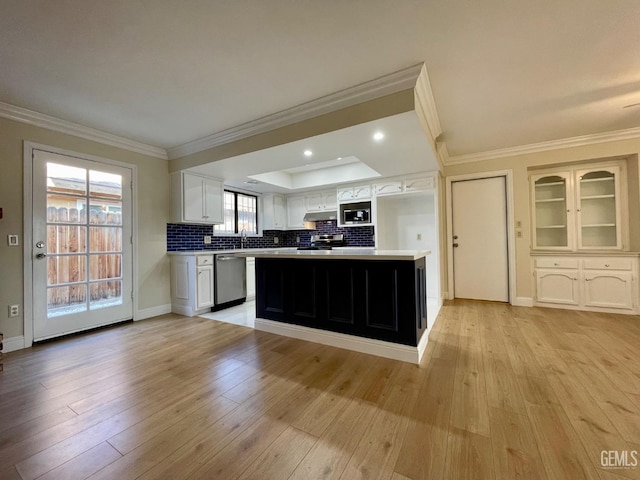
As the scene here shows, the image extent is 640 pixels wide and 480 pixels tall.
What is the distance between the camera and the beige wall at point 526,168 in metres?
3.58

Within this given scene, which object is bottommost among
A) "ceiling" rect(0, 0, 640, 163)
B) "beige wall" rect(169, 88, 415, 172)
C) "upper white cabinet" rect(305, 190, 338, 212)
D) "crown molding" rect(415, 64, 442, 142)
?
"upper white cabinet" rect(305, 190, 338, 212)

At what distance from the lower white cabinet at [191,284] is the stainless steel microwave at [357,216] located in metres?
2.61

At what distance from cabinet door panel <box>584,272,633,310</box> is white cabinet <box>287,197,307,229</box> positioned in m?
4.93

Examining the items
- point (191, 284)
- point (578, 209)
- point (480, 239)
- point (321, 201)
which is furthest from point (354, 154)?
point (578, 209)

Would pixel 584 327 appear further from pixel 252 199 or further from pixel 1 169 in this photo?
pixel 1 169

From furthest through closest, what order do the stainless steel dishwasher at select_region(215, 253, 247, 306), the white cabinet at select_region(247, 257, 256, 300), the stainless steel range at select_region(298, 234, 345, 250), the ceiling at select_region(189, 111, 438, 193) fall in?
the stainless steel range at select_region(298, 234, 345, 250)
the white cabinet at select_region(247, 257, 256, 300)
the stainless steel dishwasher at select_region(215, 253, 247, 306)
the ceiling at select_region(189, 111, 438, 193)

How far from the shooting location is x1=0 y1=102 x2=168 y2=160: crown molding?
271cm

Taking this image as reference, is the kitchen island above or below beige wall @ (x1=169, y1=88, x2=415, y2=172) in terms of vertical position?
below

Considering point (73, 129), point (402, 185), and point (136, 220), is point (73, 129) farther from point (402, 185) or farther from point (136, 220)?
point (402, 185)

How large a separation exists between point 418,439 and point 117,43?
3.19 metres

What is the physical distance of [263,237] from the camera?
6004 millimetres

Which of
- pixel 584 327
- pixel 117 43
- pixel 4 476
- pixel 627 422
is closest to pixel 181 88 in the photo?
pixel 117 43

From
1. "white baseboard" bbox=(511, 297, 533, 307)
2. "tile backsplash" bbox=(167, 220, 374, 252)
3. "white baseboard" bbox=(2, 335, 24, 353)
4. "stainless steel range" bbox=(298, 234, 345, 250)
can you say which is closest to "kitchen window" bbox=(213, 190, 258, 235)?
"tile backsplash" bbox=(167, 220, 374, 252)

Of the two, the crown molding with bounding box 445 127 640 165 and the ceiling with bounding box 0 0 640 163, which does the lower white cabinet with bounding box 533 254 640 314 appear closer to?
the crown molding with bounding box 445 127 640 165
